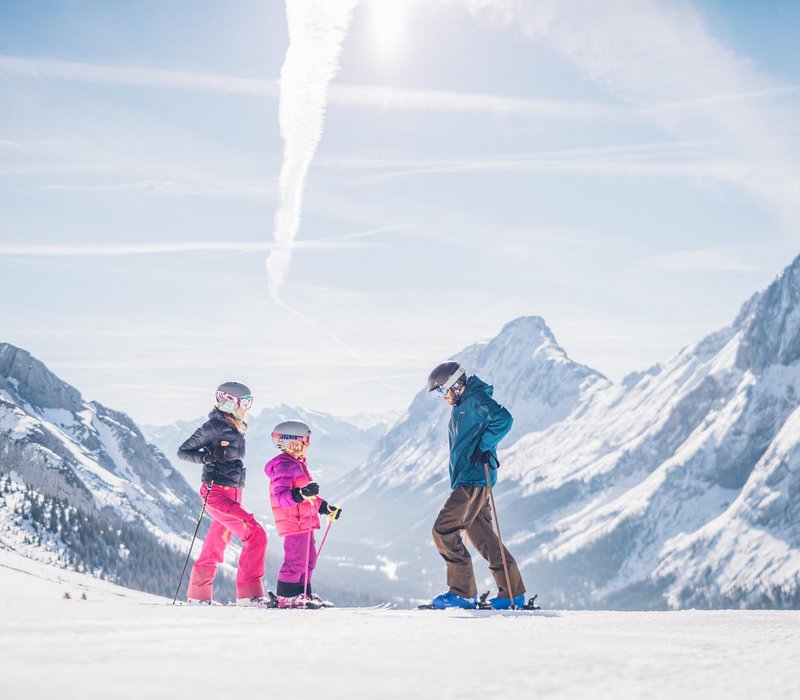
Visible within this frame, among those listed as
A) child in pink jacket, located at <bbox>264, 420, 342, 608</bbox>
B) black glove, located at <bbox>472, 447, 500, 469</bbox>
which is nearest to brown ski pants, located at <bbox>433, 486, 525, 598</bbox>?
black glove, located at <bbox>472, 447, 500, 469</bbox>

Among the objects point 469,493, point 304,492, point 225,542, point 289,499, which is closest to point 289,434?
point 289,499

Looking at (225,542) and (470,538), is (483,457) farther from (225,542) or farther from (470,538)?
(225,542)

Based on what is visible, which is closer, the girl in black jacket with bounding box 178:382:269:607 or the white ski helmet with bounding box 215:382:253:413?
the girl in black jacket with bounding box 178:382:269:607

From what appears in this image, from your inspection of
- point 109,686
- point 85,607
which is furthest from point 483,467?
point 109,686

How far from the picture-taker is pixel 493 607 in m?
11.6

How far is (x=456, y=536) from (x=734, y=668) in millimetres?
7581

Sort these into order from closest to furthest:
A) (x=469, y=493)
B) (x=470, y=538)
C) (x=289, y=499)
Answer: (x=469, y=493)
(x=470, y=538)
(x=289, y=499)

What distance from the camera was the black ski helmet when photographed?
12.6m

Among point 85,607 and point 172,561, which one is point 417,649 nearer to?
point 85,607

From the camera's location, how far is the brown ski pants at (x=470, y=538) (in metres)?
11.7

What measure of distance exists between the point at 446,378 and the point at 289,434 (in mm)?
2759

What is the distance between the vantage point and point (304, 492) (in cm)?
1223

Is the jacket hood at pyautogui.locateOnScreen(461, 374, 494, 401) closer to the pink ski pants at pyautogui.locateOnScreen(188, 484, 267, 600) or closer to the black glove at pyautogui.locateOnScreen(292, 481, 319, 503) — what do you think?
the black glove at pyautogui.locateOnScreen(292, 481, 319, 503)

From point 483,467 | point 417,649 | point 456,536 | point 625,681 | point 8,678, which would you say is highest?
point 483,467
